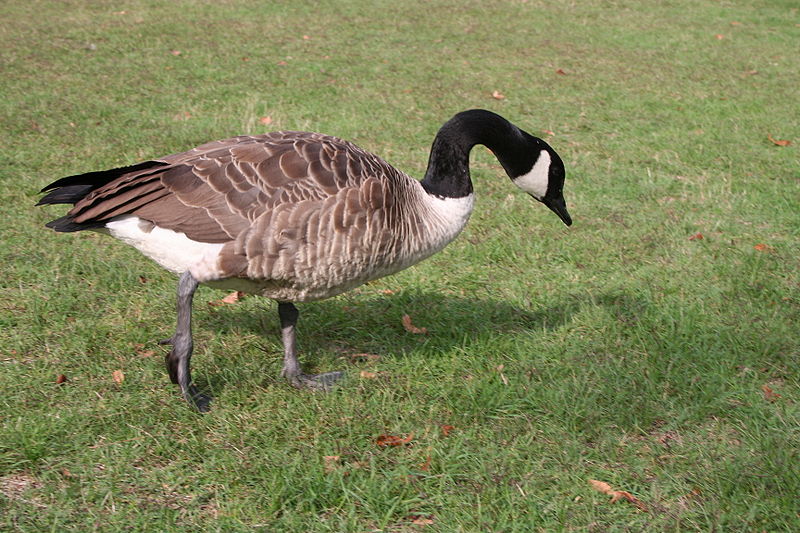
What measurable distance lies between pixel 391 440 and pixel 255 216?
1.27 metres

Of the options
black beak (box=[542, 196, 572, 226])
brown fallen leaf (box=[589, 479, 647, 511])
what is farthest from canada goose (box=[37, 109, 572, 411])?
brown fallen leaf (box=[589, 479, 647, 511])

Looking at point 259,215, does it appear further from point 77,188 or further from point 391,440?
point 391,440

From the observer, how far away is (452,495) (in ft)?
11.1

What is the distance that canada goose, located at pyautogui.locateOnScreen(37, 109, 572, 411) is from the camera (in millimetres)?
3668

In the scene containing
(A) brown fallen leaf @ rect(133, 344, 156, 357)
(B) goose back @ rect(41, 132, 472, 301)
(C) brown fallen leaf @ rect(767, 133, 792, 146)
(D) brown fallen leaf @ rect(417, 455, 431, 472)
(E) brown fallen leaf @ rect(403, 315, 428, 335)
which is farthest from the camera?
(C) brown fallen leaf @ rect(767, 133, 792, 146)

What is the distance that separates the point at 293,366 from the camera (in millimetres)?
4273

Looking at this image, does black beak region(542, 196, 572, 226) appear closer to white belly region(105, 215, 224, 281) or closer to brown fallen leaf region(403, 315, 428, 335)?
brown fallen leaf region(403, 315, 428, 335)

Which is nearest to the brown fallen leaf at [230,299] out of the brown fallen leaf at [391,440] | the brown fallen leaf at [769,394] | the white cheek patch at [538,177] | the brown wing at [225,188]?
the brown wing at [225,188]

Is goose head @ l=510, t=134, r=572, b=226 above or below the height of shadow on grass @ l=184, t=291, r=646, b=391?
above

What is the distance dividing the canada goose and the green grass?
0.59m

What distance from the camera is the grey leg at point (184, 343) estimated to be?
3746mm

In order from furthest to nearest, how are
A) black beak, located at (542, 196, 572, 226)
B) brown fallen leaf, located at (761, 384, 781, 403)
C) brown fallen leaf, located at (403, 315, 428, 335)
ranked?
brown fallen leaf, located at (403, 315, 428, 335) < black beak, located at (542, 196, 572, 226) < brown fallen leaf, located at (761, 384, 781, 403)

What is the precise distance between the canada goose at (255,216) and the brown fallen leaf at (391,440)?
81 cm

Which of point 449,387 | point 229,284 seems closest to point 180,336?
point 229,284
